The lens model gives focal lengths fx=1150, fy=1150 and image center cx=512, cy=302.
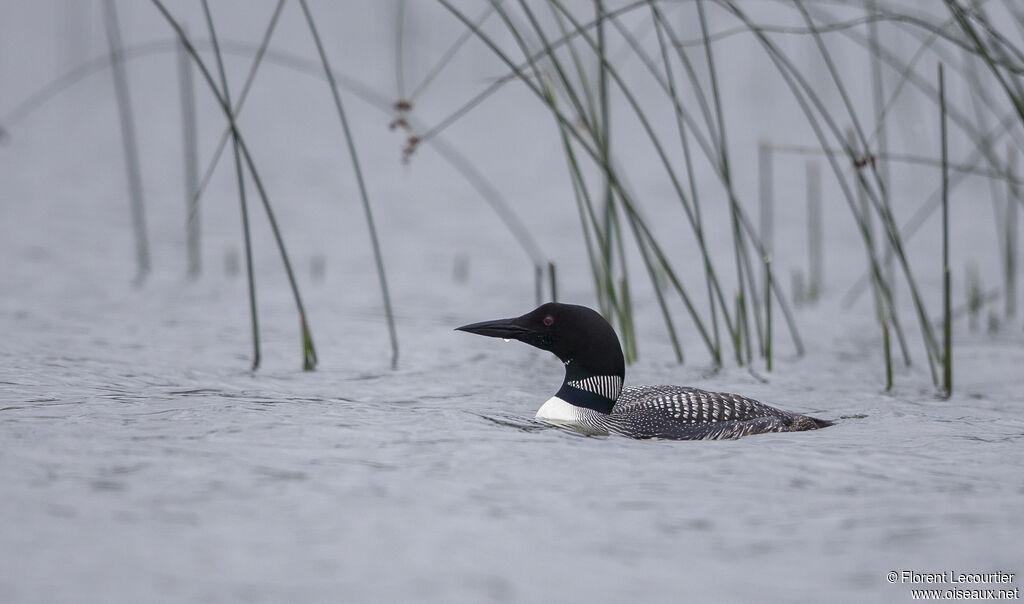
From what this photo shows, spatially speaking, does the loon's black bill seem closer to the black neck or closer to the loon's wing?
the black neck

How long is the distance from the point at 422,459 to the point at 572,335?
49.0 inches

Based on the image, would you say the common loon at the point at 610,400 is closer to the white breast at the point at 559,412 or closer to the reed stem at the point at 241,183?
the white breast at the point at 559,412

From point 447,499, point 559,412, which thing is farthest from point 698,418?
point 447,499

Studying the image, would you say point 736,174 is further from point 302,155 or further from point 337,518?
point 337,518

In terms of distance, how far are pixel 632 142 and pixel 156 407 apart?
1230 centimetres

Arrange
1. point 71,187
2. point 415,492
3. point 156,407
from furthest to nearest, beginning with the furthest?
point 71,187
point 156,407
point 415,492

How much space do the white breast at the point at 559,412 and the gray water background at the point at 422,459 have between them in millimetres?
122

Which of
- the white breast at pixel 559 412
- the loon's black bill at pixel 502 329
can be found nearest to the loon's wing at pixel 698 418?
the white breast at pixel 559 412

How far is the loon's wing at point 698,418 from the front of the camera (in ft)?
13.6

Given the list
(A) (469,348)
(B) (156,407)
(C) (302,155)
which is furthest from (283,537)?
(C) (302,155)

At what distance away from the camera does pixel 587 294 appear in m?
8.21

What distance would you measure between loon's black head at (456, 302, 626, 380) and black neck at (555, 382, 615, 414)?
7cm

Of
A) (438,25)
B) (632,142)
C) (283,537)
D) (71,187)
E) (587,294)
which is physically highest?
(438,25)

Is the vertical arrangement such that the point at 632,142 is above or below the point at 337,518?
above
